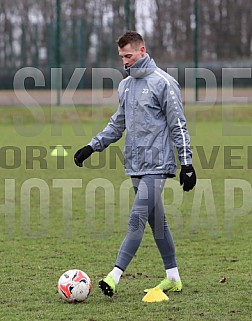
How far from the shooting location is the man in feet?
19.1

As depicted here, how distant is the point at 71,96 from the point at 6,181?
12.9m

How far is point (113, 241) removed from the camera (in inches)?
325

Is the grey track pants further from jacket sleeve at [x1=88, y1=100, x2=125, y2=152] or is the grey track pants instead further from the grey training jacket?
jacket sleeve at [x1=88, y1=100, x2=125, y2=152]

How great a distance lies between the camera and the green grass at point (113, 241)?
5.63 m

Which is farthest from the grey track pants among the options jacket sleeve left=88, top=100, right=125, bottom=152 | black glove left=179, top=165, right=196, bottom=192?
jacket sleeve left=88, top=100, right=125, bottom=152

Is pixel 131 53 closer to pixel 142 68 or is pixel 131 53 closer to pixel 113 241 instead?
pixel 142 68

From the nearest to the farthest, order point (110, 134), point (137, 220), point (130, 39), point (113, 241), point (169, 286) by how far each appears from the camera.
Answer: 1. point (130, 39)
2. point (137, 220)
3. point (169, 286)
4. point (110, 134)
5. point (113, 241)

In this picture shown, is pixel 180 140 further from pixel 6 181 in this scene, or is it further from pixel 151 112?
pixel 6 181

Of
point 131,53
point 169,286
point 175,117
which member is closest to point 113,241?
point 169,286

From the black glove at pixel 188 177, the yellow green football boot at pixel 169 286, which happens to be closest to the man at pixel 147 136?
the black glove at pixel 188 177

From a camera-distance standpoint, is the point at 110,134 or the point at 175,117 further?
the point at 110,134

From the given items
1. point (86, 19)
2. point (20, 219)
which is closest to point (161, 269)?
point (20, 219)

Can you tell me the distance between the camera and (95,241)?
8273 millimetres

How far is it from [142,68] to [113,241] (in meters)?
2.83
